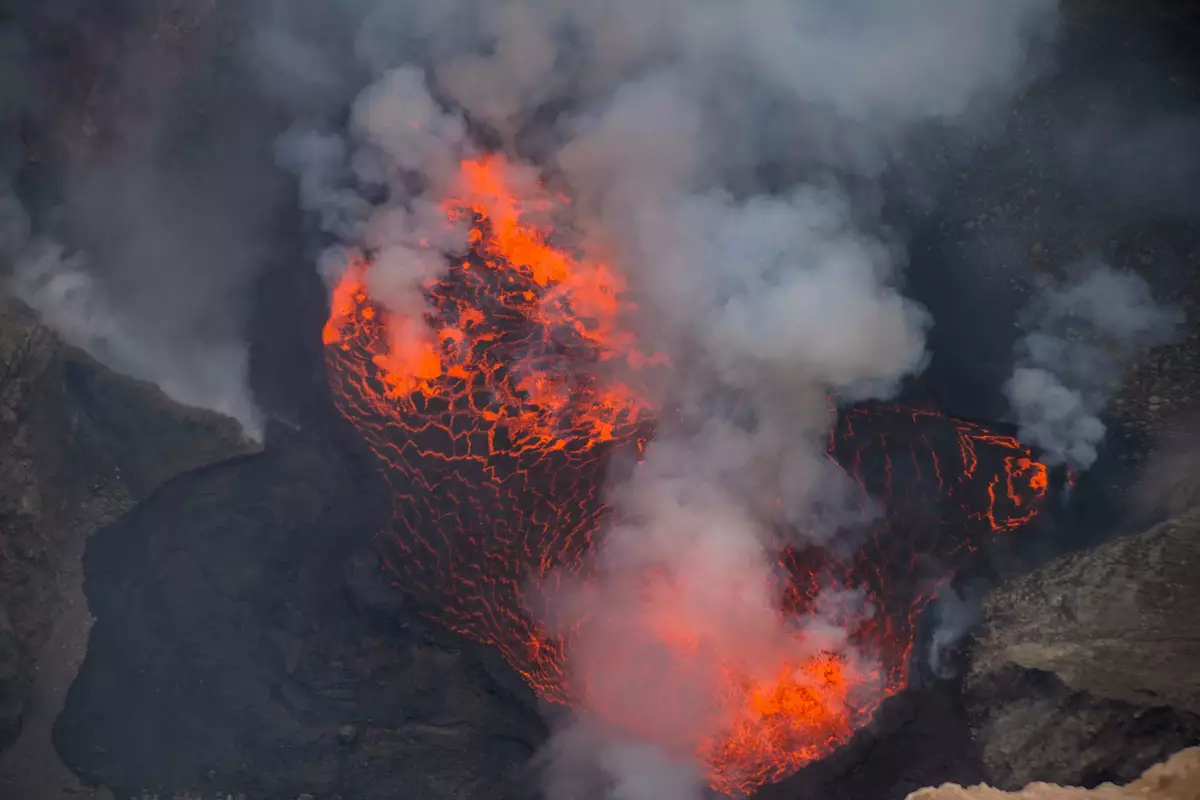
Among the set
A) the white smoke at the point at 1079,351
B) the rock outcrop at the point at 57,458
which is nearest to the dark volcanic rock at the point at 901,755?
the white smoke at the point at 1079,351

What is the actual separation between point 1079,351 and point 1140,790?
197 inches

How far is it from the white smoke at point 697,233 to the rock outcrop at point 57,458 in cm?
322

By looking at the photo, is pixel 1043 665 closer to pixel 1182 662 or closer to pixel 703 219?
pixel 1182 662

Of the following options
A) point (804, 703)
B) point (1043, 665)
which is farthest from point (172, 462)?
point (1043, 665)

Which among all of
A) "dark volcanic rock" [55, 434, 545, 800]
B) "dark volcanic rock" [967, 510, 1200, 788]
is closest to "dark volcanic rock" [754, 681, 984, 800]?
"dark volcanic rock" [967, 510, 1200, 788]

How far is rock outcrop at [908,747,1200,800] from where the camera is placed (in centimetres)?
451

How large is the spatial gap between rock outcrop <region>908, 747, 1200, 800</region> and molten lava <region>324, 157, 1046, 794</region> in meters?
3.76

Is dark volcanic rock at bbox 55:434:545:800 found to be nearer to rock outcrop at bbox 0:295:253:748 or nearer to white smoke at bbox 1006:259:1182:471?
rock outcrop at bbox 0:295:253:748

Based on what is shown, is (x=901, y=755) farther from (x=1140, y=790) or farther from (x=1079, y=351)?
(x=1079, y=351)

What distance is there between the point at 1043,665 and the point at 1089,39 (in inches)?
244

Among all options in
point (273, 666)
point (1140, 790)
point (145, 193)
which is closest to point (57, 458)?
point (145, 193)

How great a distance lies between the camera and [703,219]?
29.5ft

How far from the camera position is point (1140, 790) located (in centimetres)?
468

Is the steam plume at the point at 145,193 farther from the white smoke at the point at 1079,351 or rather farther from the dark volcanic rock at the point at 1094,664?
the white smoke at the point at 1079,351
